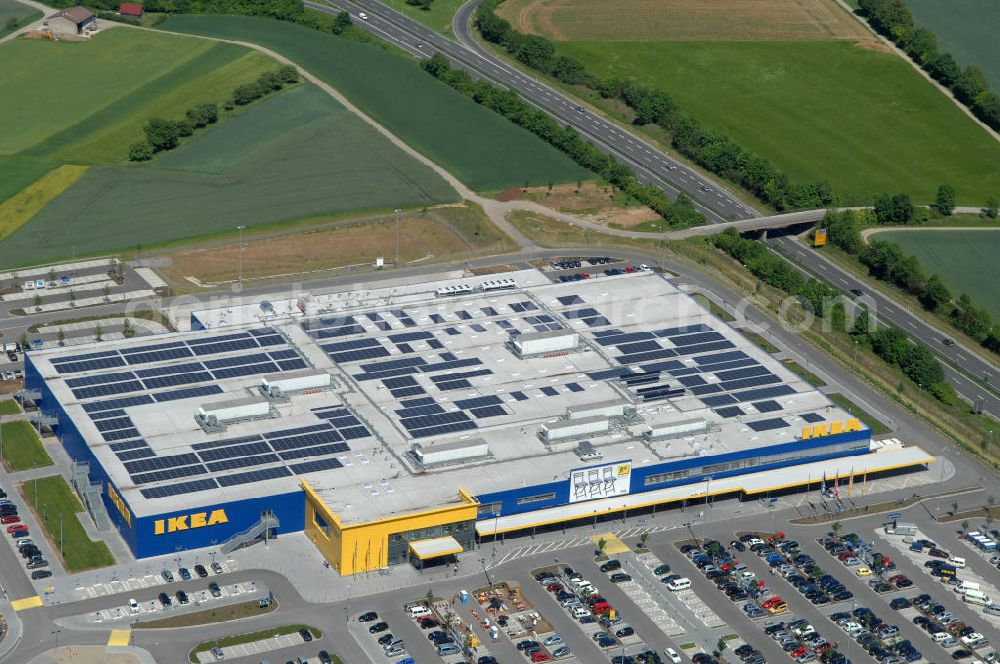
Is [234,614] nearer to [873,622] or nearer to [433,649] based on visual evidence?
[433,649]

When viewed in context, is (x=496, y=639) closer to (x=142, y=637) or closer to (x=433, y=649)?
(x=433, y=649)

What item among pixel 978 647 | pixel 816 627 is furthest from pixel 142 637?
pixel 978 647

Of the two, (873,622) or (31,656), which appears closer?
(31,656)

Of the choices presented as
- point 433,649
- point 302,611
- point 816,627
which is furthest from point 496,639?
point 816,627

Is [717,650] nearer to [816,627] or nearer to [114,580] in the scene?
[816,627]

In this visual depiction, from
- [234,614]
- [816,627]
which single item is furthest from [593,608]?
[234,614]
